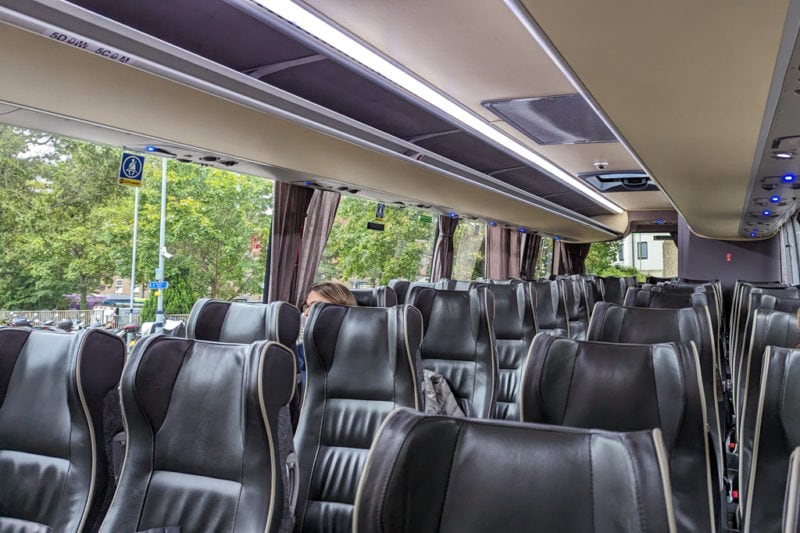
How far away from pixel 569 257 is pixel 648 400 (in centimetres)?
2252

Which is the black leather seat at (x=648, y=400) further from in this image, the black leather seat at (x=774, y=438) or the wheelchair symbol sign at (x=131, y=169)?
the wheelchair symbol sign at (x=131, y=169)

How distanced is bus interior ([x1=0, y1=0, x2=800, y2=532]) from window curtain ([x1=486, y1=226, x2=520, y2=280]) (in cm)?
774

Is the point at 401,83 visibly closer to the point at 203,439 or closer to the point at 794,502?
the point at 203,439

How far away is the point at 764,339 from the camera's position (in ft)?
12.7

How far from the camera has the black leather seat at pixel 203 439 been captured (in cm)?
226

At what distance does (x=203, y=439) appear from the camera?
2.36 meters

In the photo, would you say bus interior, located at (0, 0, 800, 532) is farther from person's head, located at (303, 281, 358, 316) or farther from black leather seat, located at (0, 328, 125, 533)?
person's head, located at (303, 281, 358, 316)

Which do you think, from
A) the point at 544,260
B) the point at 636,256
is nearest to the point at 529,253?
the point at 544,260

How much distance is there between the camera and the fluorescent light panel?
4207 millimetres

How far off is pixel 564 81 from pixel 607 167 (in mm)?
5785

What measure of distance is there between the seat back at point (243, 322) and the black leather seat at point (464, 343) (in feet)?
4.18

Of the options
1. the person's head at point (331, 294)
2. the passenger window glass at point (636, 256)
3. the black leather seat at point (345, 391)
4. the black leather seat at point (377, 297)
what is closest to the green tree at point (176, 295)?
the black leather seat at point (377, 297)

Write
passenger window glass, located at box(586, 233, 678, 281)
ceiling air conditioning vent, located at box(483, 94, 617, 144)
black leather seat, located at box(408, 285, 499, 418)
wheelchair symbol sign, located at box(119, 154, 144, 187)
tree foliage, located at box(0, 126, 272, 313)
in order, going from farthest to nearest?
passenger window glass, located at box(586, 233, 678, 281) < ceiling air conditioning vent, located at box(483, 94, 617, 144) < wheelchair symbol sign, located at box(119, 154, 144, 187) < tree foliage, located at box(0, 126, 272, 313) < black leather seat, located at box(408, 285, 499, 418)

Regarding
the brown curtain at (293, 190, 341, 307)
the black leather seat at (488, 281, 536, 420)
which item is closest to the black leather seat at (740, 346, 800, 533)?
the black leather seat at (488, 281, 536, 420)
